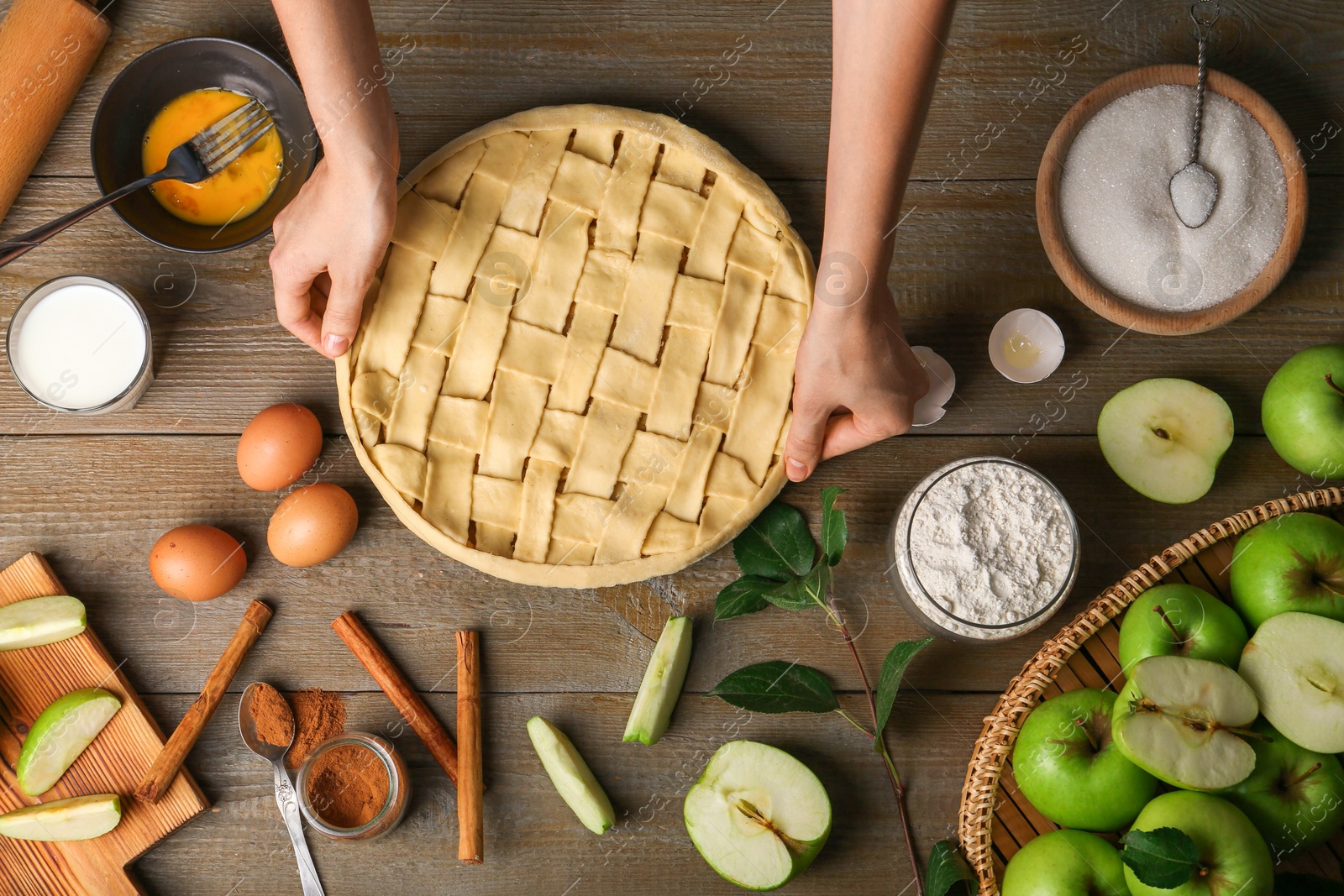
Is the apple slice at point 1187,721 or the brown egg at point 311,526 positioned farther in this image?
the brown egg at point 311,526

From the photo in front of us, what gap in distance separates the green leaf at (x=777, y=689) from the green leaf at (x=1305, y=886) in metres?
0.39

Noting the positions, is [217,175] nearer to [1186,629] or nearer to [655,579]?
[655,579]

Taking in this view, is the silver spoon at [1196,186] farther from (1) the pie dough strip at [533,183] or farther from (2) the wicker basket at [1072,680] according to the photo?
(1) the pie dough strip at [533,183]

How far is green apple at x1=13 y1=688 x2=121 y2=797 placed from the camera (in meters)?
0.83

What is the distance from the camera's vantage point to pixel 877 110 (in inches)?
22.7

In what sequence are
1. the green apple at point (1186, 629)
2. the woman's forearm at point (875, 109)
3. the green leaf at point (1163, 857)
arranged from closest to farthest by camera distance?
the woman's forearm at point (875, 109) < the green leaf at point (1163, 857) < the green apple at point (1186, 629)

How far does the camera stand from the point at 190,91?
0.87m

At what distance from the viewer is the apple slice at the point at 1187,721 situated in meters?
0.68

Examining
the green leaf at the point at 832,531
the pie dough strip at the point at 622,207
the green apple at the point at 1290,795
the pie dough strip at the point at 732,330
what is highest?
the pie dough strip at the point at 622,207

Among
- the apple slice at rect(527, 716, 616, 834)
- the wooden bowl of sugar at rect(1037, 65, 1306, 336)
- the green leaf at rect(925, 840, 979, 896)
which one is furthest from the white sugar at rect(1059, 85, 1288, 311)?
the apple slice at rect(527, 716, 616, 834)

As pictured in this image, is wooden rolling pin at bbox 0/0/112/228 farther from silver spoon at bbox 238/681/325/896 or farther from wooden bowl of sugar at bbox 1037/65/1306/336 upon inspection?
wooden bowl of sugar at bbox 1037/65/1306/336

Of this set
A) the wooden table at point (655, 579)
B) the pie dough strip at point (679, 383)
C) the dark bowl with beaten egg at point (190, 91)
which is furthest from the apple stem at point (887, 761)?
the dark bowl with beaten egg at point (190, 91)

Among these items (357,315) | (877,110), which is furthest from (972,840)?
(357,315)

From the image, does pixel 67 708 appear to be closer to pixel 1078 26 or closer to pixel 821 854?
pixel 821 854
